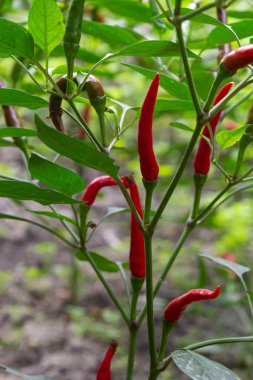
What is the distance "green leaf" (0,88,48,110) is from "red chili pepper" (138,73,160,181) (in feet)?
0.42

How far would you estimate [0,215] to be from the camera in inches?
33.5

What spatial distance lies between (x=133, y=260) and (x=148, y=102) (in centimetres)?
29

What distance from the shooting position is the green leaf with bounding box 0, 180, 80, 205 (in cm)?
69

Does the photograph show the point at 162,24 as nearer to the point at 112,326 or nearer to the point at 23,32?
the point at 23,32

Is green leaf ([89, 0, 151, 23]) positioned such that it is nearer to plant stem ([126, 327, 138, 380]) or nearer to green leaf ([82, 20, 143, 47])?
green leaf ([82, 20, 143, 47])

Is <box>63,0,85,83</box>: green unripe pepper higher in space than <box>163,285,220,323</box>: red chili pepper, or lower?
higher

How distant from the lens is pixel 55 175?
2.45 ft

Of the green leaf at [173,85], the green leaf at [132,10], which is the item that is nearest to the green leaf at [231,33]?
the green leaf at [173,85]

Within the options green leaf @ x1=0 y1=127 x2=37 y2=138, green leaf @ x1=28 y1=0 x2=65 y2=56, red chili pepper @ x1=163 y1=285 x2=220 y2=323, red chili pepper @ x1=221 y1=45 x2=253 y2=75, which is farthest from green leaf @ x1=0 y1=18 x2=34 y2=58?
red chili pepper @ x1=163 y1=285 x2=220 y2=323

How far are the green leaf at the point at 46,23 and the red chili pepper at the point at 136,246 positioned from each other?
26 cm

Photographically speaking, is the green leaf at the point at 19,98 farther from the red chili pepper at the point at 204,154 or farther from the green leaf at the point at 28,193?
the red chili pepper at the point at 204,154

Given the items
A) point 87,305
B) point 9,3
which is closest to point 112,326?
point 87,305

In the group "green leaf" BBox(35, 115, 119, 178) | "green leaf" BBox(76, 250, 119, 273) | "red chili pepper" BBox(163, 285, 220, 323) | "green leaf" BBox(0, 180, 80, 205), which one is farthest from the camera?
"green leaf" BBox(76, 250, 119, 273)

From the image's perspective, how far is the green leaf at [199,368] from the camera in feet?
2.26
